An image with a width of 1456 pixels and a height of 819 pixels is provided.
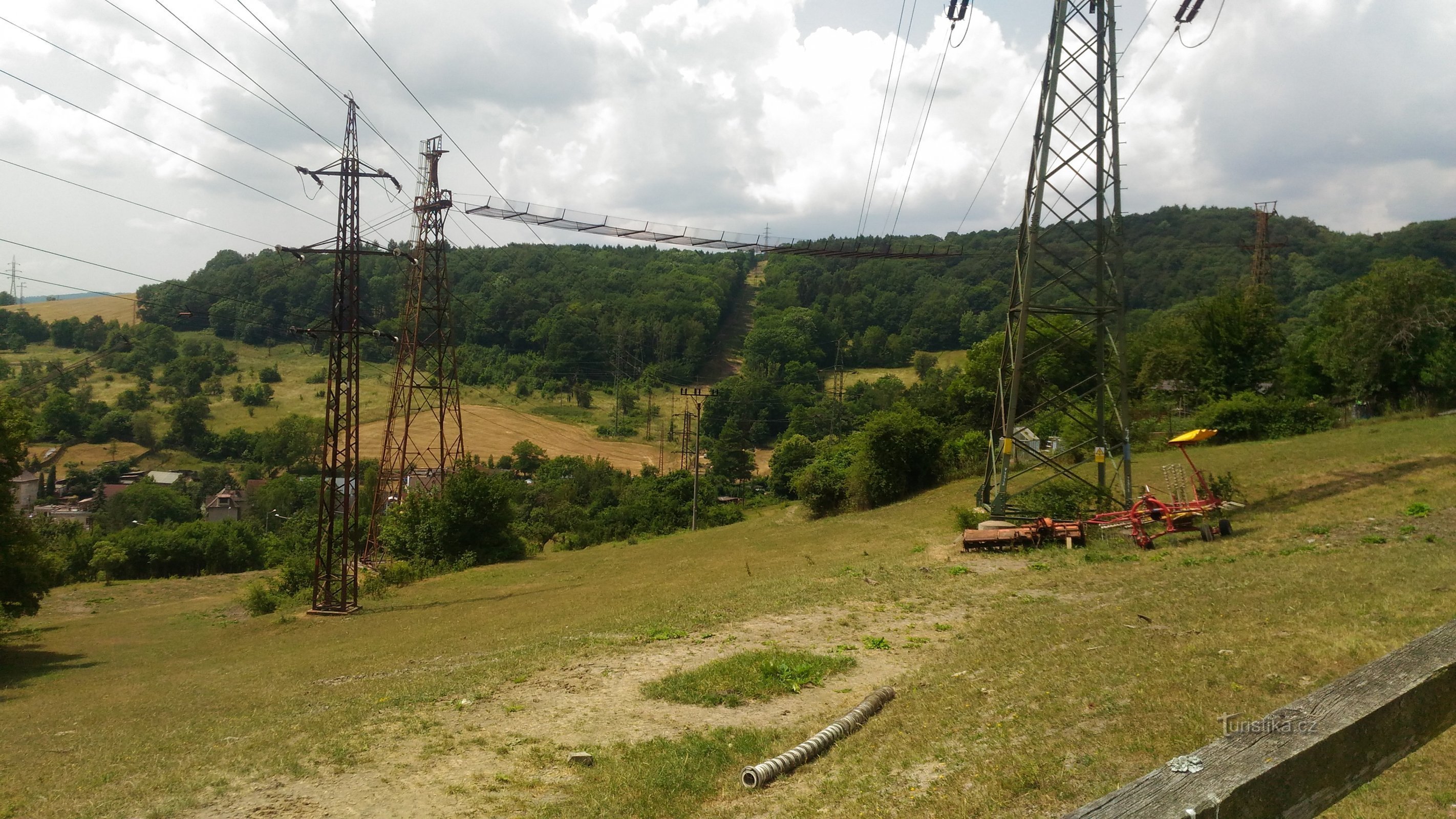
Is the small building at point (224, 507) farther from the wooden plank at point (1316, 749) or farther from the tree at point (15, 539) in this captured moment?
the wooden plank at point (1316, 749)

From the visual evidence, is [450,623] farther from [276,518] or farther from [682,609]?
[276,518]

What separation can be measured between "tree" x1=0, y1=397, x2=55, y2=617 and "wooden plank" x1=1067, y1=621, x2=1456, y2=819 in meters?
30.2

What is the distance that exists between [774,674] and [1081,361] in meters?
47.4

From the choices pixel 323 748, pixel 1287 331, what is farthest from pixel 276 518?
pixel 1287 331

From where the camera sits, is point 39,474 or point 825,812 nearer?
point 825,812

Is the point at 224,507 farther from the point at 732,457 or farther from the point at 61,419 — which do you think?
the point at 732,457

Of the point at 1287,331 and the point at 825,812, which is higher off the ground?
the point at 1287,331

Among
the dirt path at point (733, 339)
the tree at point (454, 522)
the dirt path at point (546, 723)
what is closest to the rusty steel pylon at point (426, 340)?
the tree at point (454, 522)

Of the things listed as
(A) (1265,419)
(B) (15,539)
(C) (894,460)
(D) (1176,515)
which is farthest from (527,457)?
(D) (1176,515)

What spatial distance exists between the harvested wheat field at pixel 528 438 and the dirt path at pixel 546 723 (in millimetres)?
69851

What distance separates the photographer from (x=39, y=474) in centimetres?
8338

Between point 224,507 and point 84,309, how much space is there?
73.8 m

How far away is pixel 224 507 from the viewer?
3155 inches

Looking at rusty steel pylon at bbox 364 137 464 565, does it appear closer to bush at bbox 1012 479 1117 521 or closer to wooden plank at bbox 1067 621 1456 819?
bush at bbox 1012 479 1117 521
